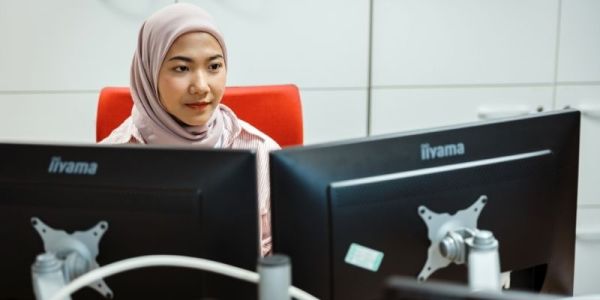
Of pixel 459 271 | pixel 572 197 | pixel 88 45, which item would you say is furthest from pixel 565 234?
pixel 88 45

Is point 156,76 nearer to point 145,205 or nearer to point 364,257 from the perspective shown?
point 145,205

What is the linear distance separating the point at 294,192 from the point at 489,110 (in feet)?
5.64

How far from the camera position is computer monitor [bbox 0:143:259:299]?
0.77 meters

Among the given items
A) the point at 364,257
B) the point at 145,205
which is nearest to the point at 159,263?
the point at 145,205

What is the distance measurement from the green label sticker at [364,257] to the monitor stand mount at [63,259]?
0.33 meters

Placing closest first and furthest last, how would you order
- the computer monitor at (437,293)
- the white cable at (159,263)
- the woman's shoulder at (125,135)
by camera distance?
the computer monitor at (437,293) < the white cable at (159,263) < the woman's shoulder at (125,135)

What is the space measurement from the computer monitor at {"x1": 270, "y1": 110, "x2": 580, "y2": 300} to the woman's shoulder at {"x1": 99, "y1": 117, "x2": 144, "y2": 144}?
32.7 inches

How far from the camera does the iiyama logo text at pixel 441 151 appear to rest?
843mm

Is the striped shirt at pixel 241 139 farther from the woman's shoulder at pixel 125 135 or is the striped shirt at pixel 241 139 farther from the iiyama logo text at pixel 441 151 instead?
the iiyama logo text at pixel 441 151

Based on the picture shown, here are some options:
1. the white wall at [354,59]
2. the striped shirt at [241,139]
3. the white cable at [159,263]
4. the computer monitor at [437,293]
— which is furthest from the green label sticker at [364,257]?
the white wall at [354,59]

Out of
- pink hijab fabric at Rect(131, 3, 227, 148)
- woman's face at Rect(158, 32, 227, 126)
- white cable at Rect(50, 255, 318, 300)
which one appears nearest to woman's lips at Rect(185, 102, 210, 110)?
woman's face at Rect(158, 32, 227, 126)

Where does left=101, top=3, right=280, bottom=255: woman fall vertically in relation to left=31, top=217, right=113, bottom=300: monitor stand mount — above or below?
above

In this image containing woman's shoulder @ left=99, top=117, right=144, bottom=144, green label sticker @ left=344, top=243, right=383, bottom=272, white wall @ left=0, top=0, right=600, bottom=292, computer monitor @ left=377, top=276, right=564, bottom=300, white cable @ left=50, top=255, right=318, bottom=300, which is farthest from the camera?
white wall @ left=0, top=0, right=600, bottom=292

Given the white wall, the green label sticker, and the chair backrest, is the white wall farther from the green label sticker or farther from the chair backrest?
the green label sticker
